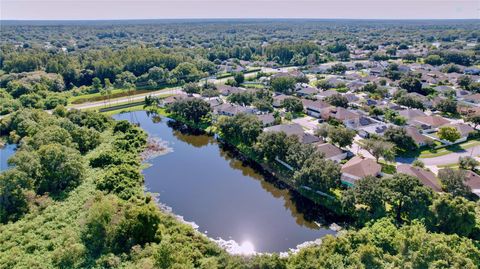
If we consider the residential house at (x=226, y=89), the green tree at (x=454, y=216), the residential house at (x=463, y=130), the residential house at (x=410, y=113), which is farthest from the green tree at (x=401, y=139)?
the residential house at (x=226, y=89)

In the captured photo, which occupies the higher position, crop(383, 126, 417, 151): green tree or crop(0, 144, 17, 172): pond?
crop(383, 126, 417, 151): green tree

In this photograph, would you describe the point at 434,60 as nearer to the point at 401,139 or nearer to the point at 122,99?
the point at 401,139

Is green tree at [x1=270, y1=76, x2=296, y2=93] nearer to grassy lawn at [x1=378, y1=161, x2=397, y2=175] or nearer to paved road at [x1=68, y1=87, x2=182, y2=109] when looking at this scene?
paved road at [x1=68, y1=87, x2=182, y2=109]

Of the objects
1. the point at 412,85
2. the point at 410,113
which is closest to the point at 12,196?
Answer: the point at 410,113

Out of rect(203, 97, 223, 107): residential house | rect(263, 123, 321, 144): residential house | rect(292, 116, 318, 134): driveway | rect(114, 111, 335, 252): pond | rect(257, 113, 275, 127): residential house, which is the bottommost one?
rect(114, 111, 335, 252): pond

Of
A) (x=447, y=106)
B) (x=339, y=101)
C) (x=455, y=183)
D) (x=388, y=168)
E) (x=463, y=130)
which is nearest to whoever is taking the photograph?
(x=455, y=183)

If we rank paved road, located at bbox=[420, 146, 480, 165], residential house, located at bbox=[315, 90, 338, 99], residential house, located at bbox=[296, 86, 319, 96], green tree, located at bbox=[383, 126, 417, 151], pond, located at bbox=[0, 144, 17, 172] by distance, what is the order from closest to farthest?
1. paved road, located at bbox=[420, 146, 480, 165]
2. green tree, located at bbox=[383, 126, 417, 151]
3. pond, located at bbox=[0, 144, 17, 172]
4. residential house, located at bbox=[315, 90, 338, 99]
5. residential house, located at bbox=[296, 86, 319, 96]

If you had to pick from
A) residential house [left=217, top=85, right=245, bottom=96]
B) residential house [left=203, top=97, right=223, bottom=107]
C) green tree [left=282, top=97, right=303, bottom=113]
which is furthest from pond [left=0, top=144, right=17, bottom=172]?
green tree [left=282, top=97, right=303, bottom=113]
